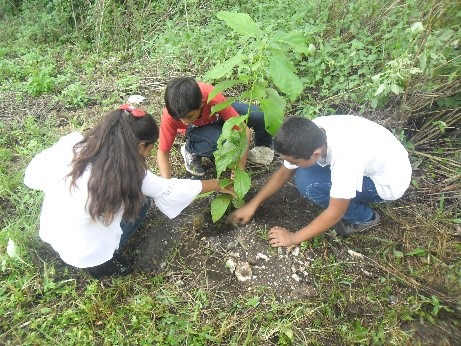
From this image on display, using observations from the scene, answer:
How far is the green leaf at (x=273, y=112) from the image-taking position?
189 cm

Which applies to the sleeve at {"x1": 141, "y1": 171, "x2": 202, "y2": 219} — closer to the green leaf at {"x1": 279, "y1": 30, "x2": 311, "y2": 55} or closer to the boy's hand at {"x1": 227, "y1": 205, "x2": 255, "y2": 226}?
the boy's hand at {"x1": 227, "y1": 205, "x2": 255, "y2": 226}

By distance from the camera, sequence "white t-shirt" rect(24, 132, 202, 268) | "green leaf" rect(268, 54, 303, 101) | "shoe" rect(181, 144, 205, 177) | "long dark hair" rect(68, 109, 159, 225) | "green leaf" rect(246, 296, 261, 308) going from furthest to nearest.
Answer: "shoe" rect(181, 144, 205, 177) → "green leaf" rect(246, 296, 261, 308) → "white t-shirt" rect(24, 132, 202, 268) → "long dark hair" rect(68, 109, 159, 225) → "green leaf" rect(268, 54, 303, 101)

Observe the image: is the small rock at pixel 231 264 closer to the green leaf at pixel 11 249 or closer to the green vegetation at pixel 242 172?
the green vegetation at pixel 242 172

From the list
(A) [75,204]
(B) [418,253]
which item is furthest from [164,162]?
(B) [418,253]

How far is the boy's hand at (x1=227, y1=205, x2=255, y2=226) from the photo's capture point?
8.16 ft

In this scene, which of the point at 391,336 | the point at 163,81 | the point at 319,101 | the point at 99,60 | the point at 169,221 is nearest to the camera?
the point at 391,336

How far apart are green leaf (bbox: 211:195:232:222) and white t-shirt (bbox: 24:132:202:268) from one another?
0.57 feet

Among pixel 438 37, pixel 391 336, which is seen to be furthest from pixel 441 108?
pixel 391 336

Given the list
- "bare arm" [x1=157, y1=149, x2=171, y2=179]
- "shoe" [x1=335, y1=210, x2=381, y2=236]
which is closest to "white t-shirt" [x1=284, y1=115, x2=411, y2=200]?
"shoe" [x1=335, y1=210, x2=381, y2=236]

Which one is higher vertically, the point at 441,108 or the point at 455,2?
the point at 455,2

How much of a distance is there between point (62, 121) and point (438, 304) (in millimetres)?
3238

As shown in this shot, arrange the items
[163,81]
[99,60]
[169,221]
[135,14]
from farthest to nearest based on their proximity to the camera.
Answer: [135,14]
[99,60]
[163,81]
[169,221]

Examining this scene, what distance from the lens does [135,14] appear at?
4.63 metres

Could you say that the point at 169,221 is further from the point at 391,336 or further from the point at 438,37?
the point at 438,37
